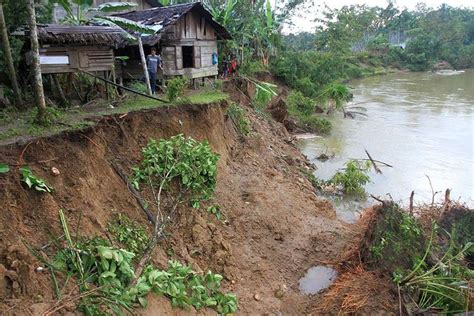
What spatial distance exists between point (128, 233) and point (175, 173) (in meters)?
1.65

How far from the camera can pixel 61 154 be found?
5.53 metres

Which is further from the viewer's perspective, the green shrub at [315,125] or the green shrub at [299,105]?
the green shrub at [299,105]

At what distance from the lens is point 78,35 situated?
8367 mm

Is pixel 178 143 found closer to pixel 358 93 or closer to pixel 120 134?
pixel 120 134

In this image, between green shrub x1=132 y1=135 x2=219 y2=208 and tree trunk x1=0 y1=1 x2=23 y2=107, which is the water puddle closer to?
green shrub x1=132 y1=135 x2=219 y2=208

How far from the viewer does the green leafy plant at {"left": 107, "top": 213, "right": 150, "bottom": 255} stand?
5.23 metres

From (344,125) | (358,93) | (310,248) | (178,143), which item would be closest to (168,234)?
(178,143)

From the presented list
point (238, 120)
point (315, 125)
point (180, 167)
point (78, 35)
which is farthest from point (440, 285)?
point (315, 125)

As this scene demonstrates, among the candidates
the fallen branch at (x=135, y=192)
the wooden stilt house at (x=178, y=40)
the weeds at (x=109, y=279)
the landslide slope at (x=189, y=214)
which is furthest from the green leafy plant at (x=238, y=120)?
the weeds at (x=109, y=279)

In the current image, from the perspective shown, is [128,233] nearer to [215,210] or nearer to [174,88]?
[215,210]

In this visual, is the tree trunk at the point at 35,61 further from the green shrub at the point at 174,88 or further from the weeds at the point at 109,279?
the green shrub at the point at 174,88

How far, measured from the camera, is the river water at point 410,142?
1271cm

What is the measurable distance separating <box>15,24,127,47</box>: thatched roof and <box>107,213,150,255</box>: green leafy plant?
458 cm

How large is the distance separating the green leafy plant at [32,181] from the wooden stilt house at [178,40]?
8.16 meters
